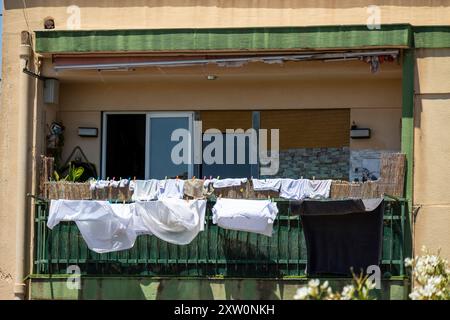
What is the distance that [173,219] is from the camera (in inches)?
717

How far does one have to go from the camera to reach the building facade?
60.0ft

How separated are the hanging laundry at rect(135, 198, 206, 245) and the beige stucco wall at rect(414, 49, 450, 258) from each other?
3428 mm

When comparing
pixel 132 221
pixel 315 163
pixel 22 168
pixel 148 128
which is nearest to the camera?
pixel 132 221

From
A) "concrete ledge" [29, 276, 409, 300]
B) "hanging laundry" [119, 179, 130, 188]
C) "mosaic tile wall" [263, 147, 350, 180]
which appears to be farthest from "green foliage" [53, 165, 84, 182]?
"mosaic tile wall" [263, 147, 350, 180]

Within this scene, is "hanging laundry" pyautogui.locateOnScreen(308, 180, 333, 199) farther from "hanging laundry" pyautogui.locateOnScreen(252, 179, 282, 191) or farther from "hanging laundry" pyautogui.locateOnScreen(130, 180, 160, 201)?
"hanging laundry" pyautogui.locateOnScreen(130, 180, 160, 201)

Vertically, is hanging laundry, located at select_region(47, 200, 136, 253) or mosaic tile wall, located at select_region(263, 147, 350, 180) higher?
mosaic tile wall, located at select_region(263, 147, 350, 180)

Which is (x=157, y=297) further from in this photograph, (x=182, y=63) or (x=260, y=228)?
(x=182, y=63)

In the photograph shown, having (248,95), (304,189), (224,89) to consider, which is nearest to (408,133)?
(304,189)

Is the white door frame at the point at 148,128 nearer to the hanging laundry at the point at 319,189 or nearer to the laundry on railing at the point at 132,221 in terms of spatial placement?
the laundry on railing at the point at 132,221

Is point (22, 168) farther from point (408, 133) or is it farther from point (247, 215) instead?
point (408, 133)

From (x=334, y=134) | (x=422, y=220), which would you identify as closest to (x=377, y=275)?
(x=422, y=220)

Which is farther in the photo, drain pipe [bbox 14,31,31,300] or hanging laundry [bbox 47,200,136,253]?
drain pipe [bbox 14,31,31,300]

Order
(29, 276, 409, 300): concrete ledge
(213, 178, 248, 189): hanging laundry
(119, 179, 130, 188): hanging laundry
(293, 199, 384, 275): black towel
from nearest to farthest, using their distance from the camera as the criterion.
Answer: (293, 199, 384, 275): black towel < (29, 276, 409, 300): concrete ledge < (213, 178, 248, 189): hanging laundry < (119, 179, 130, 188): hanging laundry

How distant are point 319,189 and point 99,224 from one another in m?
3.49
